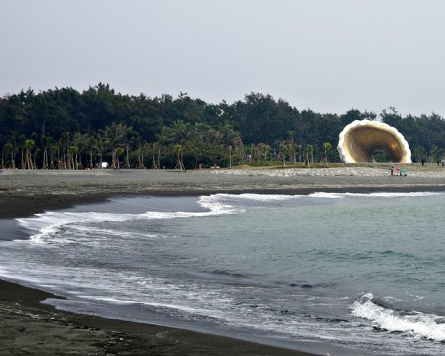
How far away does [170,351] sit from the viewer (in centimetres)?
750

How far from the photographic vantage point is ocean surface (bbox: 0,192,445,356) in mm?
10008

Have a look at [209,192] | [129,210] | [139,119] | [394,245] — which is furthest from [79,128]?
[394,245]

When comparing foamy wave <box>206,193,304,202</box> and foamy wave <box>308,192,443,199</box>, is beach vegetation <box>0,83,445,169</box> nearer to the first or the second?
foamy wave <box>308,192,443,199</box>

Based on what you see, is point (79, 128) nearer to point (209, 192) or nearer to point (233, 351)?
point (209, 192)

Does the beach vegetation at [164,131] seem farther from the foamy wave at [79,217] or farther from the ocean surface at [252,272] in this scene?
the ocean surface at [252,272]

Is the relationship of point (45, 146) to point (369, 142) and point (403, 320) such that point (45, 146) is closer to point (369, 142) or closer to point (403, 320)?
point (369, 142)

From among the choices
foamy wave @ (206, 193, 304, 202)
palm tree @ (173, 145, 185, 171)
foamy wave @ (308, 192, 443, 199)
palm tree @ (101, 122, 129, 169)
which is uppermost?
palm tree @ (101, 122, 129, 169)

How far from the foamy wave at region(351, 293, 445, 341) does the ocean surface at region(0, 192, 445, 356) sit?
0.02 meters

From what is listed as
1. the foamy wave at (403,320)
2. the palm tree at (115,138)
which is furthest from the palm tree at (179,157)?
the foamy wave at (403,320)

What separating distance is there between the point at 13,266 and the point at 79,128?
10191cm

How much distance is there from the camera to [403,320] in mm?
10844

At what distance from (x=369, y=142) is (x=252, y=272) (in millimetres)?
79600

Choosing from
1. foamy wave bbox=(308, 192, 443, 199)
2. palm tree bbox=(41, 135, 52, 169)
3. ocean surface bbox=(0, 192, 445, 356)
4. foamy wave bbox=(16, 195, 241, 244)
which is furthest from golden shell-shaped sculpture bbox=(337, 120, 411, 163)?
ocean surface bbox=(0, 192, 445, 356)

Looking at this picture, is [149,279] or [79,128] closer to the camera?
[149,279]
